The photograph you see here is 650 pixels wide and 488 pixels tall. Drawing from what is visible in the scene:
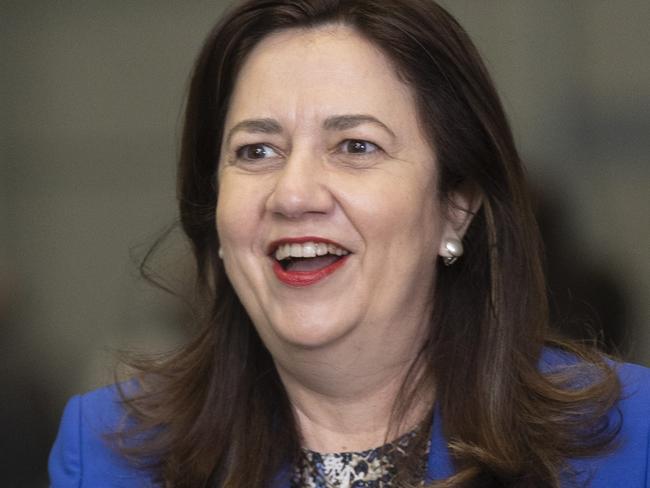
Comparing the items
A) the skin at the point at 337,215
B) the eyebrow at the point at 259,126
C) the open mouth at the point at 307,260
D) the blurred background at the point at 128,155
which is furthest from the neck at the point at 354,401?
the blurred background at the point at 128,155

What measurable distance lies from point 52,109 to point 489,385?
2.94 m

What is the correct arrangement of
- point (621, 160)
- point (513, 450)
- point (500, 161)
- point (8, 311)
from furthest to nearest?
point (8, 311) → point (621, 160) → point (500, 161) → point (513, 450)

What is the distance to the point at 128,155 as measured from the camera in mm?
5082

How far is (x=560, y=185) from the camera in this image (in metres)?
4.57

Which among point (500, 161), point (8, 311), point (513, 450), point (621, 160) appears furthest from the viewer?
point (8, 311)

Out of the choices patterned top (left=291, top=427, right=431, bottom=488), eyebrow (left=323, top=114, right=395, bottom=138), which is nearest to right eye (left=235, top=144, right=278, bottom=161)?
eyebrow (left=323, top=114, right=395, bottom=138)

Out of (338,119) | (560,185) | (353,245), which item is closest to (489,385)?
(353,245)

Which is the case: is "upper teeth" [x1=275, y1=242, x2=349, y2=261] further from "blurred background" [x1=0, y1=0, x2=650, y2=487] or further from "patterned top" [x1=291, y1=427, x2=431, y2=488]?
"blurred background" [x1=0, y1=0, x2=650, y2=487]

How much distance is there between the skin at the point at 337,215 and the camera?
2.54m

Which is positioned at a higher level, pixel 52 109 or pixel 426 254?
pixel 52 109

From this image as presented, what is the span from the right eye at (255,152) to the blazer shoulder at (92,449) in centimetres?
63

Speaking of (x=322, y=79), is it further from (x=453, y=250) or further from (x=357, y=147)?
(x=453, y=250)

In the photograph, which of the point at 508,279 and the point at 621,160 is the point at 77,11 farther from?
the point at 508,279

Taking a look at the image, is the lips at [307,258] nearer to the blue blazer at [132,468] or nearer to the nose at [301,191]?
the nose at [301,191]
